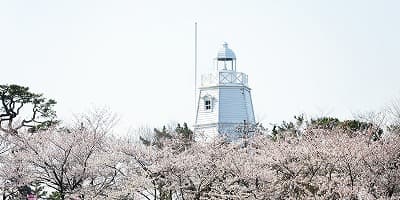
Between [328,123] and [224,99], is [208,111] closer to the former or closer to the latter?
[224,99]

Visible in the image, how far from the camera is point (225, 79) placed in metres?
46.8

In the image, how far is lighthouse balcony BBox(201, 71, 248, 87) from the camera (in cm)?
4678

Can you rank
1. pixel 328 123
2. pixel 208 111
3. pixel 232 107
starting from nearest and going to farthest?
pixel 328 123 < pixel 232 107 < pixel 208 111

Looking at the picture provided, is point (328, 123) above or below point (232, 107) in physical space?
below

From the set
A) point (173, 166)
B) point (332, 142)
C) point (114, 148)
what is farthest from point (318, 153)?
point (114, 148)

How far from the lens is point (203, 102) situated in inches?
1850

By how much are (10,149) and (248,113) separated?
20754mm

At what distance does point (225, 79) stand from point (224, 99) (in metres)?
1.26

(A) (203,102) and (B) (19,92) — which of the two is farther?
(A) (203,102)

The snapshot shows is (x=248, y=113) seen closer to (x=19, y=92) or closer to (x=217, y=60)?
(x=217, y=60)

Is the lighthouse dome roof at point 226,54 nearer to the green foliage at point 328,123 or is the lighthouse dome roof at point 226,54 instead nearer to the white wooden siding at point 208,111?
the white wooden siding at point 208,111

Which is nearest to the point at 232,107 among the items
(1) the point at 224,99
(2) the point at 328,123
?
(1) the point at 224,99

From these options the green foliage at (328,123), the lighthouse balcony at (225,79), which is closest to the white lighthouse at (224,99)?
the lighthouse balcony at (225,79)

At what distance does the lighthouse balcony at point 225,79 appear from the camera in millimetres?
46781
